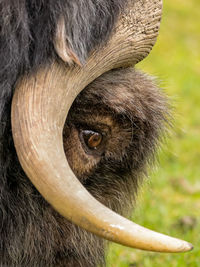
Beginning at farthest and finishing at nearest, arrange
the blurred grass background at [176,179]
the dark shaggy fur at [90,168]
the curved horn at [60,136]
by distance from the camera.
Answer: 1. the blurred grass background at [176,179]
2. the dark shaggy fur at [90,168]
3. the curved horn at [60,136]

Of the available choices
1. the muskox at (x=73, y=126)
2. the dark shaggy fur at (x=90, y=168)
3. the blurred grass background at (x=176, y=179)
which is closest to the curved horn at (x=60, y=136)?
the muskox at (x=73, y=126)

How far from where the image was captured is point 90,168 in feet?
7.27

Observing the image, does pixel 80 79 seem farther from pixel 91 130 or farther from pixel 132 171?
pixel 132 171

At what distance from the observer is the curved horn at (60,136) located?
5.58 feet

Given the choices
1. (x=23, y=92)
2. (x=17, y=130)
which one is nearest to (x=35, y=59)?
(x=23, y=92)

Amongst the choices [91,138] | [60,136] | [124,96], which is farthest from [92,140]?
[60,136]

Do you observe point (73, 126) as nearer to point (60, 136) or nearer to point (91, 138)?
point (91, 138)

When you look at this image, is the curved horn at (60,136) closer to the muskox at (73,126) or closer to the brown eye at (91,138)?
the muskox at (73,126)

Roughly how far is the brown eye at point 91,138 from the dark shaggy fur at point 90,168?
17mm

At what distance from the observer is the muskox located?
5.82ft

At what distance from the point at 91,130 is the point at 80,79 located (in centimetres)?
25

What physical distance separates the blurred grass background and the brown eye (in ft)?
1.56

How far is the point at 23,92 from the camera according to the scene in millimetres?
1912

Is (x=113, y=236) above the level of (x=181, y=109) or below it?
above
